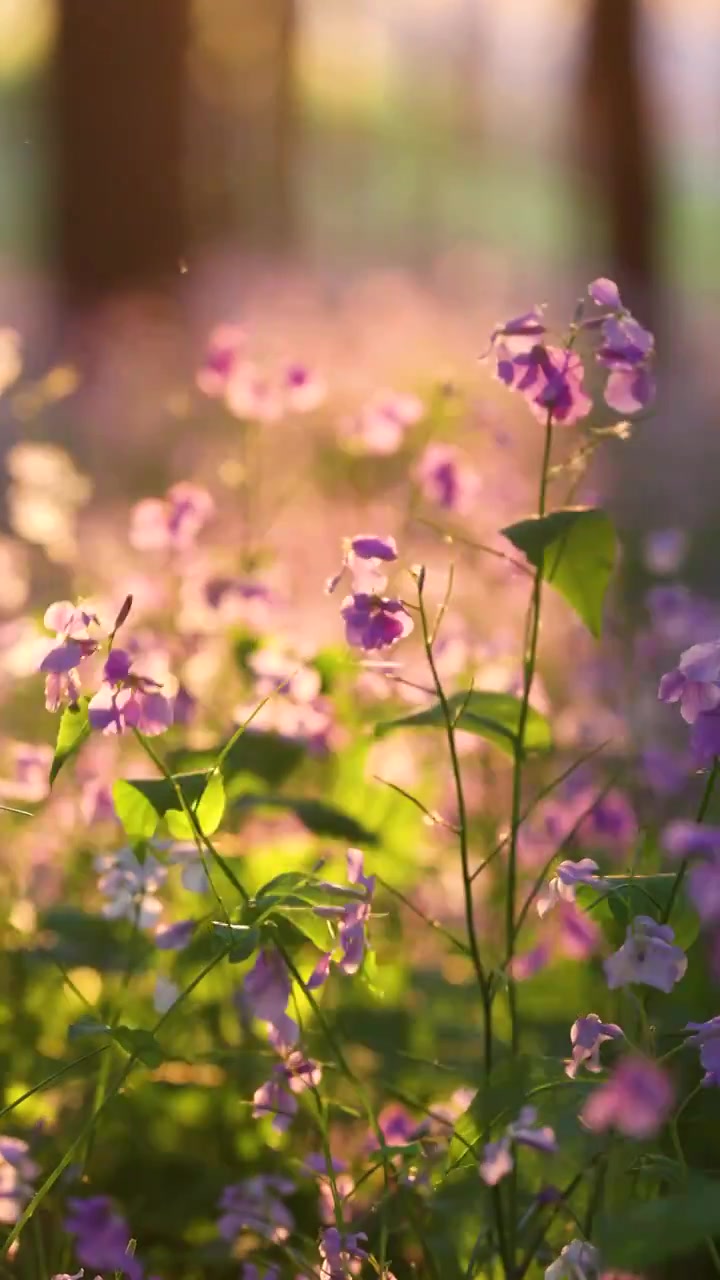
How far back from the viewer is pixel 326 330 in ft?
27.5

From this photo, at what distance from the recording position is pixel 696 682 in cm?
143

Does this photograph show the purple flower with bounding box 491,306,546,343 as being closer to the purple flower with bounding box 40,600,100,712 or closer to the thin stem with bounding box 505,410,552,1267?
the thin stem with bounding box 505,410,552,1267

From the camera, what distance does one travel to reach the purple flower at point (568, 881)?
4.53 feet

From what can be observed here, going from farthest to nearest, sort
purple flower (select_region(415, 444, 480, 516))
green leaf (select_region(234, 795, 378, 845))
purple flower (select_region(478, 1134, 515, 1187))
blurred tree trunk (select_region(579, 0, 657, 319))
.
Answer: blurred tree trunk (select_region(579, 0, 657, 319))
purple flower (select_region(415, 444, 480, 516))
green leaf (select_region(234, 795, 378, 845))
purple flower (select_region(478, 1134, 515, 1187))

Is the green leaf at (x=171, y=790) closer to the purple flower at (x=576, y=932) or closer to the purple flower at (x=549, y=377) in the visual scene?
the purple flower at (x=549, y=377)

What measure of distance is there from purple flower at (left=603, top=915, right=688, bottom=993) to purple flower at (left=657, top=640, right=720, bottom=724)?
18cm

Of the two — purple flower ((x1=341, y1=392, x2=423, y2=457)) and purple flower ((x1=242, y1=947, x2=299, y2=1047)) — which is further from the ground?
purple flower ((x1=341, y1=392, x2=423, y2=457))

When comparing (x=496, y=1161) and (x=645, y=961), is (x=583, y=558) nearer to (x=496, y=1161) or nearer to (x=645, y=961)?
(x=645, y=961)

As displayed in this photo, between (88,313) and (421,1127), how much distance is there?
8074mm

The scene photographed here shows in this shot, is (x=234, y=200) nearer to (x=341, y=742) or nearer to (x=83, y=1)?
(x=83, y=1)

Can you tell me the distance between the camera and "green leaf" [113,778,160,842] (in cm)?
158

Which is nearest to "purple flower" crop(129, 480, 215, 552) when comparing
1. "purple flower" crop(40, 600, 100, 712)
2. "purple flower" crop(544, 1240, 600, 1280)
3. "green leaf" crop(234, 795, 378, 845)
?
"green leaf" crop(234, 795, 378, 845)

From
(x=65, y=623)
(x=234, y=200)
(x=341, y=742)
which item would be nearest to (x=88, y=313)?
(x=234, y=200)

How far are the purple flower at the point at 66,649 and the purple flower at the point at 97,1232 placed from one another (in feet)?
1.66
